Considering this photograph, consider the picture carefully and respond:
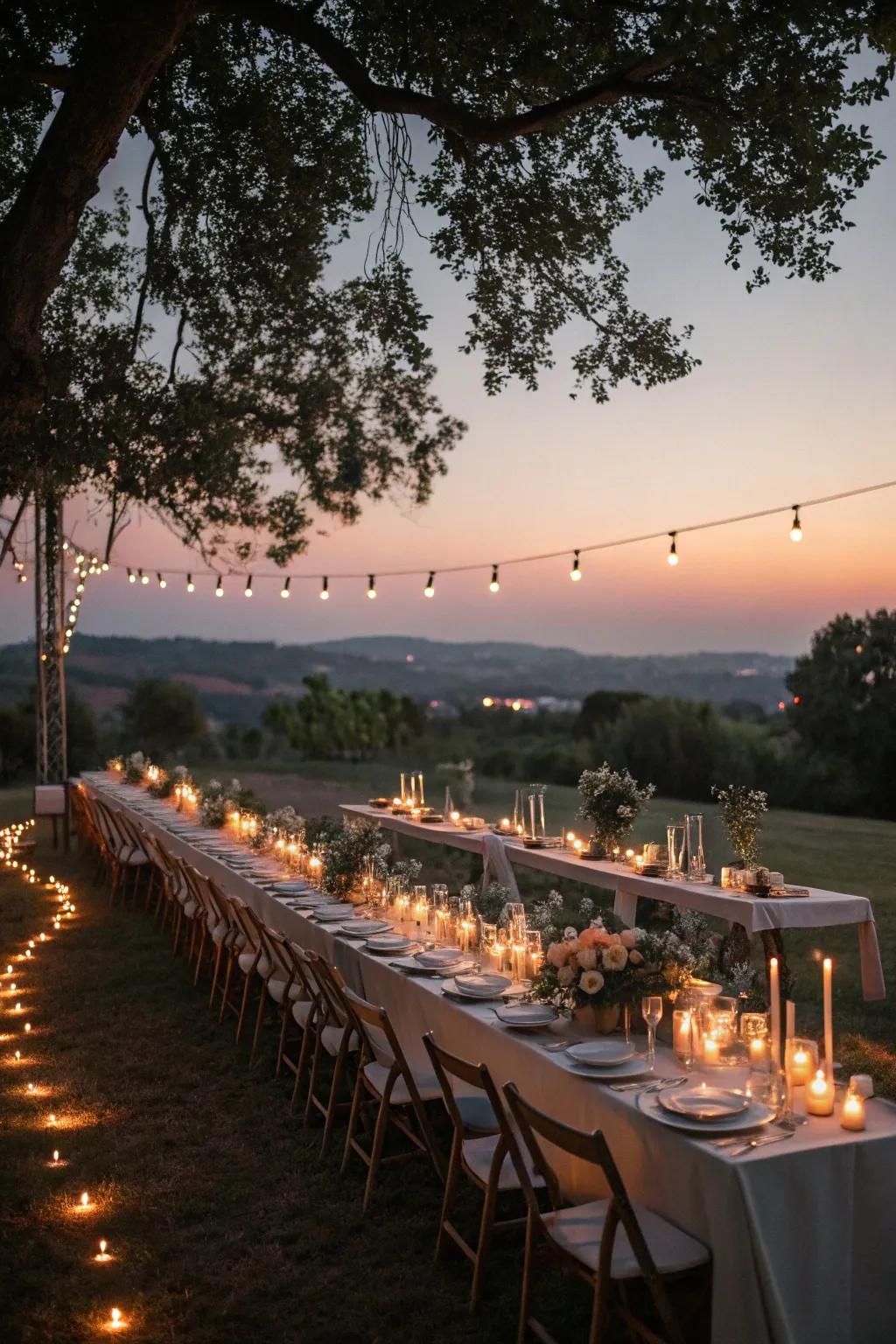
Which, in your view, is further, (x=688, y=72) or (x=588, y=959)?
(x=688, y=72)

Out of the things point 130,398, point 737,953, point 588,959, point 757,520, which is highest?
point 130,398

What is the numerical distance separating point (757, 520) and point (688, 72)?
350 centimetres

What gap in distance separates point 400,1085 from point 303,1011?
962 mm

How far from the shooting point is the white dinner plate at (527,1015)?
12.3ft

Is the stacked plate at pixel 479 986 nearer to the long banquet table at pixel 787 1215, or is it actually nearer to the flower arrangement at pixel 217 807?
the long banquet table at pixel 787 1215

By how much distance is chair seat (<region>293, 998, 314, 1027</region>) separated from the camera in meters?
5.18

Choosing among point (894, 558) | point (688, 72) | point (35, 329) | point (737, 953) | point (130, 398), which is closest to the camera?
point (35, 329)

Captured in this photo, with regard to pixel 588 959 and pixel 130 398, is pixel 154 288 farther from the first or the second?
Result: pixel 588 959

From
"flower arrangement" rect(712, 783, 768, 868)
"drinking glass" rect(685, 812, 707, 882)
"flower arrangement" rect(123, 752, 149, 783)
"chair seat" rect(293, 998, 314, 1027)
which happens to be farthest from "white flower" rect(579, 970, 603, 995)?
"flower arrangement" rect(123, 752, 149, 783)

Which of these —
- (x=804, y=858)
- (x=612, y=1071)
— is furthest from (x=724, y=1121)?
(x=804, y=858)

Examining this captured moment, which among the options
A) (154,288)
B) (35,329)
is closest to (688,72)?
(35,329)

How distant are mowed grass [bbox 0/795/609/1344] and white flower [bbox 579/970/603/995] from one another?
0.90 metres

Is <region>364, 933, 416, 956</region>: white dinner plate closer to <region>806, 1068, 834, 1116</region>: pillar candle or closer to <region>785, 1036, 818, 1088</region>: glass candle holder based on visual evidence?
<region>785, 1036, 818, 1088</region>: glass candle holder

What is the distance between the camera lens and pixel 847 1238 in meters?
2.76
